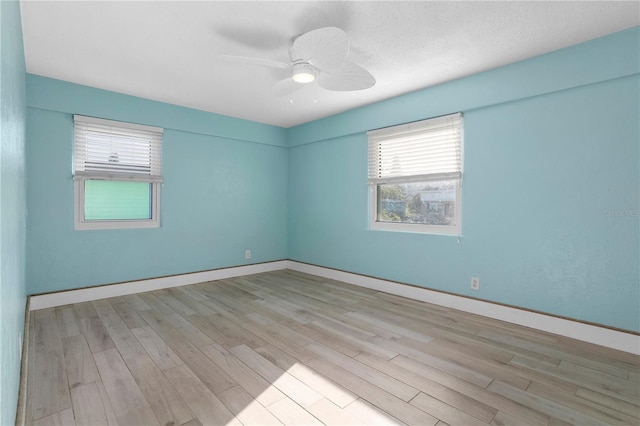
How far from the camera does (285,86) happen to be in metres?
2.74

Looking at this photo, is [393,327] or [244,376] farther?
[393,327]

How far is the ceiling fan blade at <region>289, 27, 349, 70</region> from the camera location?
190 cm

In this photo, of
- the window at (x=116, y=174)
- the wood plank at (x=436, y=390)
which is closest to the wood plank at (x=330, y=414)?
the wood plank at (x=436, y=390)

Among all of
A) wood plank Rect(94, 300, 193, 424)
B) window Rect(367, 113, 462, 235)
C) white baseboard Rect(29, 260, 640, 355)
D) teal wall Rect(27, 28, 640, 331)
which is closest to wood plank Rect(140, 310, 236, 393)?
wood plank Rect(94, 300, 193, 424)

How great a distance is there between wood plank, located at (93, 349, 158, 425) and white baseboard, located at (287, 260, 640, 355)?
291cm

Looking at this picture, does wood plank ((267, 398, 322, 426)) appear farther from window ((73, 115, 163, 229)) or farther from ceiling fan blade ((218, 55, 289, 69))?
window ((73, 115, 163, 229))

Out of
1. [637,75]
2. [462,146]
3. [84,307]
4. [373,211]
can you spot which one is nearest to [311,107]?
[373,211]

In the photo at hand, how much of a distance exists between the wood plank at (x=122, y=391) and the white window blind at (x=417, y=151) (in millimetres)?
3317

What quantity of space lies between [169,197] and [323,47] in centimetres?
314

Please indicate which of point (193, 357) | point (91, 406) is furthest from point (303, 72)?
point (91, 406)

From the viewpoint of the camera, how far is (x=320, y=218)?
495 cm

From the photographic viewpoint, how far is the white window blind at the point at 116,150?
3.52 metres

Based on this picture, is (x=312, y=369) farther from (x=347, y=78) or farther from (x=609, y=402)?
(x=347, y=78)

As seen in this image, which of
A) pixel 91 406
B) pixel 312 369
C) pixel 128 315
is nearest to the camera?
pixel 91 406
